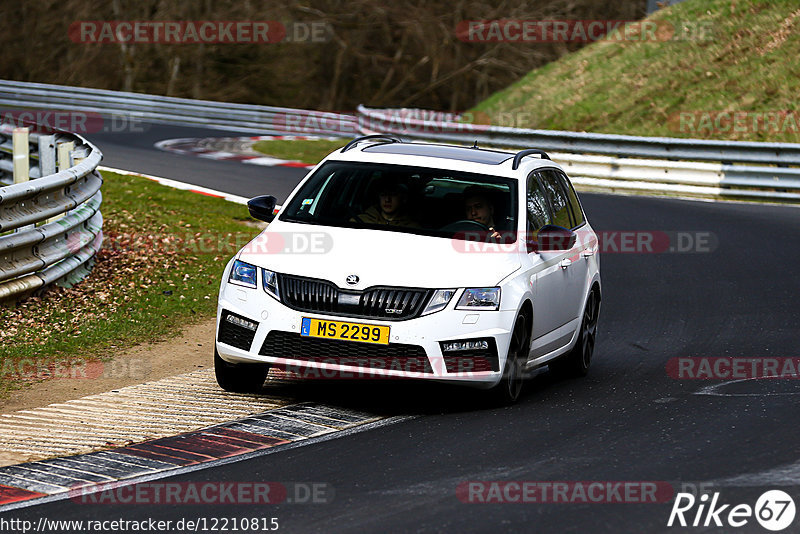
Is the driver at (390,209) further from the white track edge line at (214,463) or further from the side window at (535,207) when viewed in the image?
the white track edge line at (214,463)

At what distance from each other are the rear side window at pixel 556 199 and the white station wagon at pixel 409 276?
0.10ft

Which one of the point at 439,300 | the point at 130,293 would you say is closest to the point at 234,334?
the point at 439,300

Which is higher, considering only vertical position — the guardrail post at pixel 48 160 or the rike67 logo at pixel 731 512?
the guardrail post at pixel 48 160

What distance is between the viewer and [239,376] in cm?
866

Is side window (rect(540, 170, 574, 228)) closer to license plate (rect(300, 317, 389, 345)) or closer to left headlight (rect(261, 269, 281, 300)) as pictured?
license plate (rect(300, 317, 389, 345))

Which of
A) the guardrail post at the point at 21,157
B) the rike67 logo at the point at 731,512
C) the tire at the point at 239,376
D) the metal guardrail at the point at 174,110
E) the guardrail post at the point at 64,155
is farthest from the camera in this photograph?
A: the metal guardrail at the point at 174,110

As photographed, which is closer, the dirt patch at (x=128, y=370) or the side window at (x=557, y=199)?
the dirt patch at (x=128, y=370)

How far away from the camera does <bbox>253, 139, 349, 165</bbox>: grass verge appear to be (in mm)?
28094

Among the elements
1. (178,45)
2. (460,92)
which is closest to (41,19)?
(178,45)

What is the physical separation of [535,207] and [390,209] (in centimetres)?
112

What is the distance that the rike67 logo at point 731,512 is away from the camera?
5828 mm

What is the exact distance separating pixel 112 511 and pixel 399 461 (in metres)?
1.65

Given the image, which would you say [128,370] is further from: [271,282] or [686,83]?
[686,83]

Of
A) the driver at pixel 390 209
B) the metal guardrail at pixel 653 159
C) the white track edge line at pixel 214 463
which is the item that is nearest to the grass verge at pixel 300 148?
the metal guardrail at pixel 653 159
